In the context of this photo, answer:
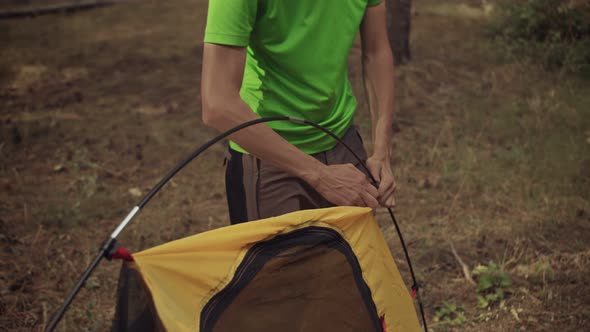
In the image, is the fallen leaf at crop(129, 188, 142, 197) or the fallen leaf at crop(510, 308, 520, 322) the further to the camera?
the fallen leaf at crop(129, 188, 142, 197)

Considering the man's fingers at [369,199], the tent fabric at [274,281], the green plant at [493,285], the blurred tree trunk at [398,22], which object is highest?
the man's fingers at [369,199]

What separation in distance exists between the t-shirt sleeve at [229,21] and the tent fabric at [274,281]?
1.85 ft

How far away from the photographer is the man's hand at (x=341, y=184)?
213 centimetres

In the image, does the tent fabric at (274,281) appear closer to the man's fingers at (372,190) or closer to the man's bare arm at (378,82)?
the man's fingers at (372,190)

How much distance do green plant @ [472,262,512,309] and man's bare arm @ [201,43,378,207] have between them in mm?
1554

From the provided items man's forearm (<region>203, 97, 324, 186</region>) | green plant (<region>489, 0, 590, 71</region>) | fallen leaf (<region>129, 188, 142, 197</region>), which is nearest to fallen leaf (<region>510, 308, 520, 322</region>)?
man's forearm (<region>203, 97, 324, 186</region>)

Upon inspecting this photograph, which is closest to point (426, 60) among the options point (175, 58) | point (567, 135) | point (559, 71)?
point (559, 71)

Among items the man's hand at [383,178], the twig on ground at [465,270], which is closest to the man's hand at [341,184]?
the man's hand at [383,178]

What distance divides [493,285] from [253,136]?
2.05 metres

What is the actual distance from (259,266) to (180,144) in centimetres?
381

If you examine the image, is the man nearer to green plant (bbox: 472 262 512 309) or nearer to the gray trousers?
the gray trousers

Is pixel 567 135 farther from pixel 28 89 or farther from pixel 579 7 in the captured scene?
pixel 28 89

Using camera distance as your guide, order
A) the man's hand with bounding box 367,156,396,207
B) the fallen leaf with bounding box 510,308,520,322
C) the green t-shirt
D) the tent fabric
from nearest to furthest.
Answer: the tent fabric, the green t-shirt, the man's hand with bounding box 367,156,396,207, the fallen leaf with bounding box 510,308,520,322

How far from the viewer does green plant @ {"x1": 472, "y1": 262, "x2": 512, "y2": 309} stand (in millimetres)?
3400
